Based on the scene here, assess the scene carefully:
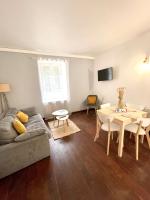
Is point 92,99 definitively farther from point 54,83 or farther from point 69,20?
point 69,20

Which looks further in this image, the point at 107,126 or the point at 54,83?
the point at 54,83

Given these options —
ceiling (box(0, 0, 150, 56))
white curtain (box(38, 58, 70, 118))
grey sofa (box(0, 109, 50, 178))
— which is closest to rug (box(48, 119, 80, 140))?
grey sofa (box(0, 109, 50, 178))

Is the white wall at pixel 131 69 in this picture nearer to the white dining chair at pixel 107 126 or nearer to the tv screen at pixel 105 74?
the tv screen at pixel 105 74

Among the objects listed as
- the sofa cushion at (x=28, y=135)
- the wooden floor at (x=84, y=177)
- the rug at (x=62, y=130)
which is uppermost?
the sofa cushion at (x=28, y=135)

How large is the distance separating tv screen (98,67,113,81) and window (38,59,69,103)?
1.42m

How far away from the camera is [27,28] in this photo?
2.10 meters

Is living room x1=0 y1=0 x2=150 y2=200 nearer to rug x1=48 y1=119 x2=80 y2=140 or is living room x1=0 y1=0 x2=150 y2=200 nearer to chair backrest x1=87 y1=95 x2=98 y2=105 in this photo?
rug x1=48 y1=119 x2=80 y2=140

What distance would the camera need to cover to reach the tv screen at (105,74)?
12.4 ft

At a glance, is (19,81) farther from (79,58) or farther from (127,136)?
(127,136)

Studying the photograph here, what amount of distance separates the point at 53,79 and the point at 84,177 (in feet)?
11.1

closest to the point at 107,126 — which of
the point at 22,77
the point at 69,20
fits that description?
the point at 69,20

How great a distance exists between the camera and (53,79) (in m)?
4.10

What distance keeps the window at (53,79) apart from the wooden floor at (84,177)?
7.90ft

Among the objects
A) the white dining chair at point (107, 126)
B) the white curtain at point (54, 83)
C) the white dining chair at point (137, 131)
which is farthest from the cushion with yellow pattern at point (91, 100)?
the white dining chair at point (137, 131)
